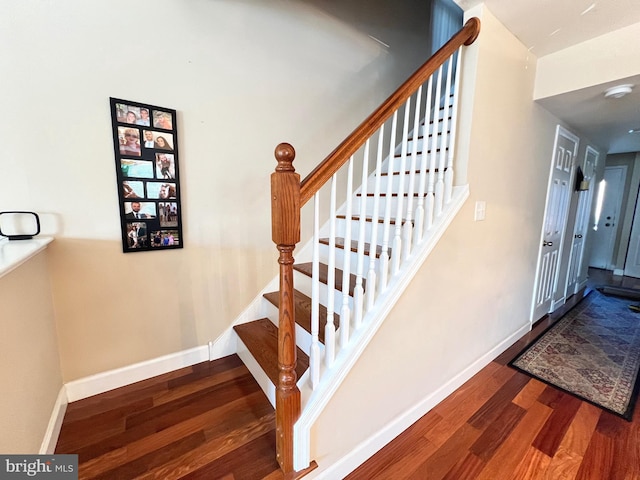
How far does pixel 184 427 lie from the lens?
4.62 feet

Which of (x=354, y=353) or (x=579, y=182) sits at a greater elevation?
(x=579, y=182)

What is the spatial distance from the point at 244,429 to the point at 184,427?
12.5 inches

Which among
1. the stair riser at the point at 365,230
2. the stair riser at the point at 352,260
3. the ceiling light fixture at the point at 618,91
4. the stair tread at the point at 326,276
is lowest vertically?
the stair tread at the point at 326,276

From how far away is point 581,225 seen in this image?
349 cm

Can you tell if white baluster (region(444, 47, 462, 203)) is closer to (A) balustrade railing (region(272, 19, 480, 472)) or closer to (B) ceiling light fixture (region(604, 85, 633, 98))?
(A) balustrade railing (region(272, 19, 480, 472))

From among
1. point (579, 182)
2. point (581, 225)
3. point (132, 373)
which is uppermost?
point (579, 182)

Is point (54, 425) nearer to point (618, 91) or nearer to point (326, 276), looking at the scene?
point (326, 276)

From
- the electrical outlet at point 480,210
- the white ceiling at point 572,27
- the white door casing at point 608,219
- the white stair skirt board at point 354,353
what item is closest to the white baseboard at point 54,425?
the white stair skirt board at point 354,353

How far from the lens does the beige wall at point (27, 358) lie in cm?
94

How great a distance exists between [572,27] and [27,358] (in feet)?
10.8

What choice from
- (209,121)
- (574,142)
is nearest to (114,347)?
(209,121)

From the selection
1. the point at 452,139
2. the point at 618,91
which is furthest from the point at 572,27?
the point at 452,139

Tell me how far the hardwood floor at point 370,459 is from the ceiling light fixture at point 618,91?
6.75ft

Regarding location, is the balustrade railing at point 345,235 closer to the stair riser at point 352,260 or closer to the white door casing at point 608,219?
the stair riser at point 352,260
